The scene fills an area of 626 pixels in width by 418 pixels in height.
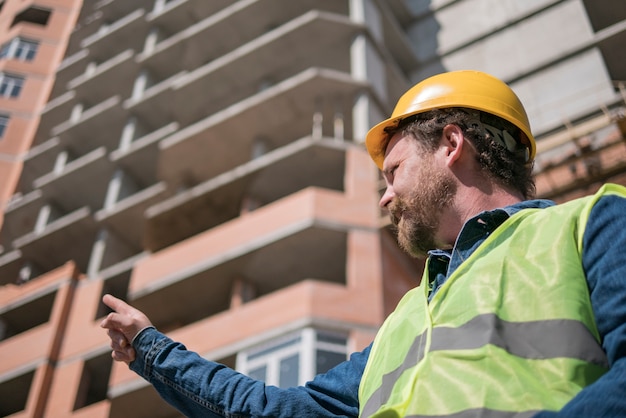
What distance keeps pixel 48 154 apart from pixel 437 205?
28.5 meters

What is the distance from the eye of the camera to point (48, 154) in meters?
29.2

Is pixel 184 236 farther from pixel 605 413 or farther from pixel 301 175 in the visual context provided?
pixel 605 413

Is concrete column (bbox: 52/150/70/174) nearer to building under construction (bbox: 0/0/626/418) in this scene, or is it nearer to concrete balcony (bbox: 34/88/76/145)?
building under construction (bbox: 0/0/626/418)

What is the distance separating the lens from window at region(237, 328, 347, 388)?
13180 mm

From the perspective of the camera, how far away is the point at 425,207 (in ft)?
9.67

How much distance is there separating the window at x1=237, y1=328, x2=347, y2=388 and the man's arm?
10.3 m

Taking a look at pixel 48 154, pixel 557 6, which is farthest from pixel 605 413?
pixel 48 154

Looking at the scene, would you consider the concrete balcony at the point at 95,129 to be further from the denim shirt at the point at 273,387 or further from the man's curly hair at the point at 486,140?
the denim shirt at the point at 273,387

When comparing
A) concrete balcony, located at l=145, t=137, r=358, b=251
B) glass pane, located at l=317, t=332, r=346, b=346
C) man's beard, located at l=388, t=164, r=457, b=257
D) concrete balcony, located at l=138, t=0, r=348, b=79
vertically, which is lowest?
man's beard, located at l=388, t=164, r=457, b=257

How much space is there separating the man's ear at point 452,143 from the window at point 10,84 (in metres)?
32.9

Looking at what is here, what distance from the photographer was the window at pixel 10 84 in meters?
32.9

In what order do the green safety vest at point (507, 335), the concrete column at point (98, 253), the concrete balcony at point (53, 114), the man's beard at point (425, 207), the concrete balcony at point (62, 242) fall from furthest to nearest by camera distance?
the concrete balcony at point (53, 114) < the concrete balcony at point (62, 242) < the concrete column at point (98, 253) < the man's beard at point (425, 207) < the green safety vest at point (507, 335)

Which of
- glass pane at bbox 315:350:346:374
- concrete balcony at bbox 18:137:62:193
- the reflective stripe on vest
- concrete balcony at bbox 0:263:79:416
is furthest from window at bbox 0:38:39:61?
the reflective stripe on vest

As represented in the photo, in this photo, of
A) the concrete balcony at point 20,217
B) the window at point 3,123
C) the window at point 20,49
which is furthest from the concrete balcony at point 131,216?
the window at point 20,49
